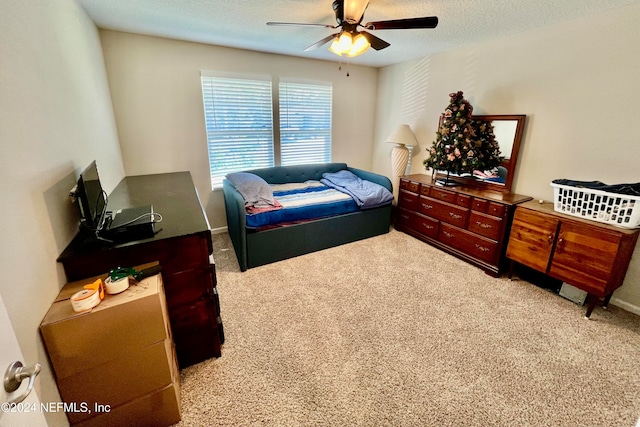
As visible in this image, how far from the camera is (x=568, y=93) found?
8.15 ft

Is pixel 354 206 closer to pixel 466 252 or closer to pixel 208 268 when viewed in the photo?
pixel 466 252

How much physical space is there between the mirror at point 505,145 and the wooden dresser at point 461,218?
15cm

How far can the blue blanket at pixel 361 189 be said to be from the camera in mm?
3480

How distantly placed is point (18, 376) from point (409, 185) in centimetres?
364

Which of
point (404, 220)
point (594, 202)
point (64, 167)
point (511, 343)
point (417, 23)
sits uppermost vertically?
point (417, 23)

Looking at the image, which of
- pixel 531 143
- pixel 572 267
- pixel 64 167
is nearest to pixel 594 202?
pixel 572 267

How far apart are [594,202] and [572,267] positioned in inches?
21.8

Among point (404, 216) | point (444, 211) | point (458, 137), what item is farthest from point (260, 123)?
point (444, 211)

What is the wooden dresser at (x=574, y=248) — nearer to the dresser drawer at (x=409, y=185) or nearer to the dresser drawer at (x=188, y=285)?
the dresser drawer at (x=409, y=185)

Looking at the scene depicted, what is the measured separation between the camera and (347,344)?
1931 millimetres

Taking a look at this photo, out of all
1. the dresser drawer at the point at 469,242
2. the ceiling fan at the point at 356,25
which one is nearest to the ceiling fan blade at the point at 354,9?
the ceiling fan at the point at 356,25

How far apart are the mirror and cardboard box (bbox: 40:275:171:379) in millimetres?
3408

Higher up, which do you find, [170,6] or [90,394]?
[170,6]

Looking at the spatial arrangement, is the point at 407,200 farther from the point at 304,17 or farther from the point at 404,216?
the point at 304,17
